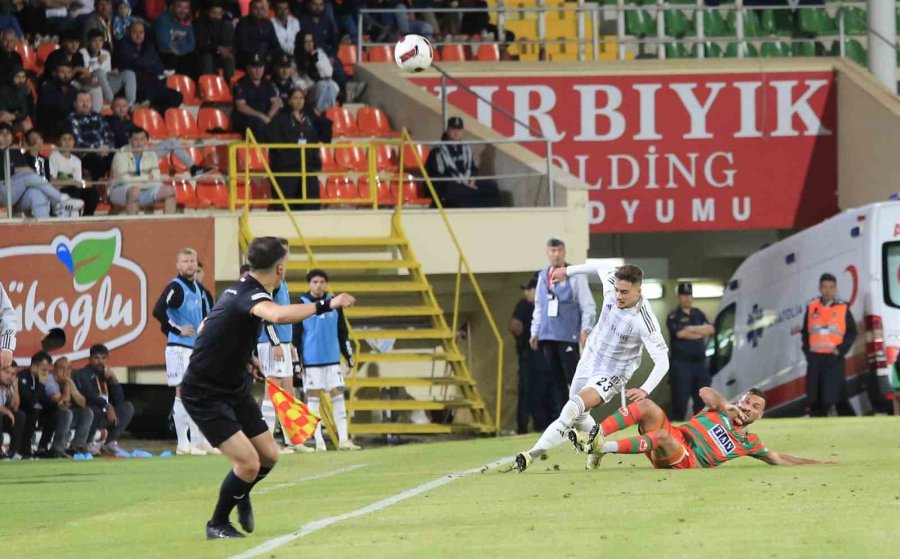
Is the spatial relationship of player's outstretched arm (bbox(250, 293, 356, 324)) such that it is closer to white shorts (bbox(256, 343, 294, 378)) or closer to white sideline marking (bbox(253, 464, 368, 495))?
white sideline marking (bbox(253, 464, 368, 495))

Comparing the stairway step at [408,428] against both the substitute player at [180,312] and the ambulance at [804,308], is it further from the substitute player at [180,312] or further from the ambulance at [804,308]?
the ambulance at [804,308]

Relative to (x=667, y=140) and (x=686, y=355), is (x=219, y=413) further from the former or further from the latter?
(x=667, y=140)

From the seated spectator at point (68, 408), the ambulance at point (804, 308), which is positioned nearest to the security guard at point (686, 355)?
the ambulance at point (804, 308)

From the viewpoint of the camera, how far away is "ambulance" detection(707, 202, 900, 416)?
2108 centimetres

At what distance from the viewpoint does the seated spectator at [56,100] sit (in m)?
23.9

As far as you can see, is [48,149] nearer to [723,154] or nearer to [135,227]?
[135,227]

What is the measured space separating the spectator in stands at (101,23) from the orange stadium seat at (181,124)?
1328mm

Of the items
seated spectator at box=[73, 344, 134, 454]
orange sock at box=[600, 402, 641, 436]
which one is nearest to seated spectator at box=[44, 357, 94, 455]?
seated spectator at box=[73, 344, 134, 454]

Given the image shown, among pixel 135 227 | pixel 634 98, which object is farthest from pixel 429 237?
pixel 634 98

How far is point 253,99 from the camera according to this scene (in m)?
25.3

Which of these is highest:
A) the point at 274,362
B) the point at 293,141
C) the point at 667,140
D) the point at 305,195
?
the point at 667,140

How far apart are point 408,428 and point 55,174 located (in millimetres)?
5773

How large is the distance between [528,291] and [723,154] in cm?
745

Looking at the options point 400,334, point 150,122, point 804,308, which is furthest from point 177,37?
point 804,308
